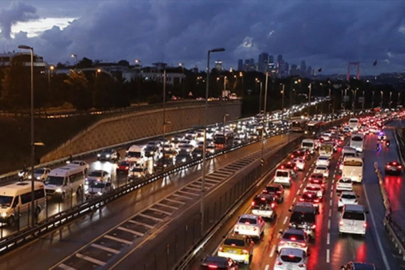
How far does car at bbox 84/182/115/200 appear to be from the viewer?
37.2m

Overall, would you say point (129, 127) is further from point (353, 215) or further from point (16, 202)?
point (353, 215)

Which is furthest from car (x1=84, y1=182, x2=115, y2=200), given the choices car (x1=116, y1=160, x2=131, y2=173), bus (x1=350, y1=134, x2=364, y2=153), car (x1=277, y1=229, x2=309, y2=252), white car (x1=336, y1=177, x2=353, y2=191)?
bus (x1=350, y1=134, x2=364, y2=153)

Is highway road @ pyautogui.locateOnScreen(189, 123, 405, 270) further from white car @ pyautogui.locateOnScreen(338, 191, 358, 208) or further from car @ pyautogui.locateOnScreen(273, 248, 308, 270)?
car @ pyautogui.locateOnScreen(273, 248, 308, 270)

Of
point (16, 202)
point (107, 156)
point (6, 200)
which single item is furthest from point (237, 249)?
point (107, 156)

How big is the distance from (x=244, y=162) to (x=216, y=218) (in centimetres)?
3175

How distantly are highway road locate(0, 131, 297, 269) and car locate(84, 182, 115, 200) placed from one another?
3.59 feet

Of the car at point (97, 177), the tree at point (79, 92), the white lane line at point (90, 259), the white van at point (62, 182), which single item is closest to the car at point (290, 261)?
the white lane line at point (90, 259)

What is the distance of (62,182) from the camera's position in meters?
35.9

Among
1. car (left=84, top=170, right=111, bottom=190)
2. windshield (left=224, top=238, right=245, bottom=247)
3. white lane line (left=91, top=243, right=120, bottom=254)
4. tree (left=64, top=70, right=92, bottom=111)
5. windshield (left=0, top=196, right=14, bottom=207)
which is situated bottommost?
white lane line (left=91, top=243, right=120, bottom=254)

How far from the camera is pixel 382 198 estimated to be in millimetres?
44875

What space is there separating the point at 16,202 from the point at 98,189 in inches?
382

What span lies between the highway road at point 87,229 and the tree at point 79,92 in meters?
35.4

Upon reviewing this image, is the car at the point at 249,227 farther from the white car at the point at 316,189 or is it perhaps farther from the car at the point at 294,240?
the white car at the point at 316,189

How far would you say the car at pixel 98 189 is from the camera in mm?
37206
